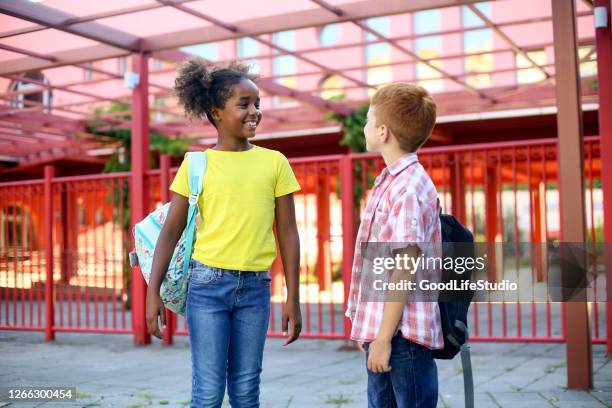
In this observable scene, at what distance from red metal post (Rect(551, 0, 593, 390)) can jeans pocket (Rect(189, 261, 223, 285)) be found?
2831 millimetres

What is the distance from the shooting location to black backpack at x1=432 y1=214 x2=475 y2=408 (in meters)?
2.21

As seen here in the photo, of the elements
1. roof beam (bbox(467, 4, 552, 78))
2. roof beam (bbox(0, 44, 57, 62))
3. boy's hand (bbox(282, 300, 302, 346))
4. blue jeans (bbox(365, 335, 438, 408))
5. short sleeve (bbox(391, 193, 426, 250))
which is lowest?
blue jeans (bbox(365, 335, 438, 408))

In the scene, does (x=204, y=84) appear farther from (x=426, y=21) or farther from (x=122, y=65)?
(x=122, y=65)

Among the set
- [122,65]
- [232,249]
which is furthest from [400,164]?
[122,65]

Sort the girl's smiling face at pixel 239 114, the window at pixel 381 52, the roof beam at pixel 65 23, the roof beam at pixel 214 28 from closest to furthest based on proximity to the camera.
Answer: the girl's smiling face at pixel 239 114 < the roof beam at pixel 65 23 < the roof beam at pixel 214 28 < the window at pixel 381 52

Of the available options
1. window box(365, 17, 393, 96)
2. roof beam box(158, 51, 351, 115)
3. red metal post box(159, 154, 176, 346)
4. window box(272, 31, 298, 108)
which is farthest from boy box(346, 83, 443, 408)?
window box(272, 31, 298, 108)

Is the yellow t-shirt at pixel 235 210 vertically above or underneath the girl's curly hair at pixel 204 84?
underneath

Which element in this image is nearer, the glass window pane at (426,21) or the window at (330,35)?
the glass window pane at (426,21)

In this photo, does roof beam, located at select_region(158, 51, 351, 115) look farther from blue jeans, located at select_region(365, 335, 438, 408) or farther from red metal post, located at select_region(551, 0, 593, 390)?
blue jeans, located at select_region(365, 335, 438, 408)

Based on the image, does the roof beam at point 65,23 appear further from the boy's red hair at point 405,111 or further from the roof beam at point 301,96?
the boy's red hair at point 405,111

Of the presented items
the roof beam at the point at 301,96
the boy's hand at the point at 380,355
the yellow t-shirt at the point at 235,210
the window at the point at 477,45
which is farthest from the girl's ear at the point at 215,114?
Result: the window at the point at 477,45

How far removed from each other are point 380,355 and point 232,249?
0.71 meters

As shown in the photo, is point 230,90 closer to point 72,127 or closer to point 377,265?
point 377,265

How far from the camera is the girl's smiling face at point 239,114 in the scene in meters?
2.66
